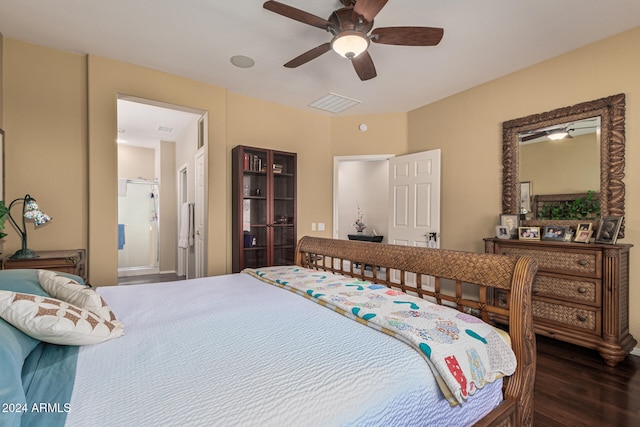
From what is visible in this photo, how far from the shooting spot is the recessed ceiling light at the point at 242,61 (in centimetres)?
299

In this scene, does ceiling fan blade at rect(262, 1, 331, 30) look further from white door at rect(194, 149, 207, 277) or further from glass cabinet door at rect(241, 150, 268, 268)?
white door at rect(194, 149, 207, 277)

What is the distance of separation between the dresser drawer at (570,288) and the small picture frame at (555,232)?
390 mm

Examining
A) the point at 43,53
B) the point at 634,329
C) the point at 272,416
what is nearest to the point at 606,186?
the point at 634,329

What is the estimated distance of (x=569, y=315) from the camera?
258 centimetres

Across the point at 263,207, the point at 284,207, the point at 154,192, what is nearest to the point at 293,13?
the point at 263,207

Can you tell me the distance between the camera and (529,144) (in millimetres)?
3191

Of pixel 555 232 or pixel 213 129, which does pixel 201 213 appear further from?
pixel 555 232

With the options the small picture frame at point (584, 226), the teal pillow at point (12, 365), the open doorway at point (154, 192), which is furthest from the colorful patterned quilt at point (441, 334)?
the open doorway at point (154, 192)

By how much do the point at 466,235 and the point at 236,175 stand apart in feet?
9.69

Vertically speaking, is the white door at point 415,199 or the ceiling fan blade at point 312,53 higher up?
the ceiling fan blade at point 312,53

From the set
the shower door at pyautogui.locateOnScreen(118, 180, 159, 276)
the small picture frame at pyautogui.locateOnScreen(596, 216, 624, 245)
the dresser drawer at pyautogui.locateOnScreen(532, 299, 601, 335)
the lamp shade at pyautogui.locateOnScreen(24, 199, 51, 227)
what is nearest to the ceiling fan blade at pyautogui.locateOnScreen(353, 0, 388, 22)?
the small picture frame at pyautogui.locateOnScreen(596, 216, 624, 245)

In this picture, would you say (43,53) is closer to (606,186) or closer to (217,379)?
(217,379)

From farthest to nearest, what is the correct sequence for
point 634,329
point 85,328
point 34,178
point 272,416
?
point 34,178 < point 634,329 < point 85,328 < point 272,416

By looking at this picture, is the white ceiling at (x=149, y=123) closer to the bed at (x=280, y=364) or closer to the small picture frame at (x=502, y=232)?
the bed at (x=280, y=364)
